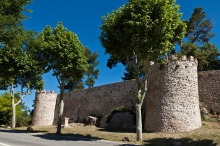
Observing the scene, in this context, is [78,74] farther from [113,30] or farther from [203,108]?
[203,108]

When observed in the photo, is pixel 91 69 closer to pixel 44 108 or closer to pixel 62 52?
pixel 44 108

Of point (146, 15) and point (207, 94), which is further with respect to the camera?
point (207, 94)

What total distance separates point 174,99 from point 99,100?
13.6 metres

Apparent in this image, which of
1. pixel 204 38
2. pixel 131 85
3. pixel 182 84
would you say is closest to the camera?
pixel 182 84

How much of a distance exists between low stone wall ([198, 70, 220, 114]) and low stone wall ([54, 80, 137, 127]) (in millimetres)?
6914

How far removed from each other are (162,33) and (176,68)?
500 cm

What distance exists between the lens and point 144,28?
13.9 meters

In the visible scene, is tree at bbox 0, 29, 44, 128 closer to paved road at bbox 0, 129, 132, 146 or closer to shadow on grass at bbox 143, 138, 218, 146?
paved road at bbox 0, 129, 132, 146

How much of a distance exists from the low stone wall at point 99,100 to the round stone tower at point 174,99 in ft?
22.4

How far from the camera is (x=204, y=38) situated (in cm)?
3416

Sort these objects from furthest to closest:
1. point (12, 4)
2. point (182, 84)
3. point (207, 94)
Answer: point (207, 94) < point (182, 84) < point (12, 4)

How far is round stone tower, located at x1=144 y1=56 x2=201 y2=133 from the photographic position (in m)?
16.8

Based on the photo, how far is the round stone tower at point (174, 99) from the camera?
16844mm

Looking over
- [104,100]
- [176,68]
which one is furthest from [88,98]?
[176,68]
